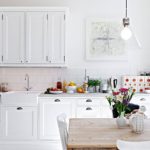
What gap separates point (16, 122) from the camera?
183 inches

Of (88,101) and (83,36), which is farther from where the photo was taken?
(83,36)

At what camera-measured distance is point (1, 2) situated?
5340mm

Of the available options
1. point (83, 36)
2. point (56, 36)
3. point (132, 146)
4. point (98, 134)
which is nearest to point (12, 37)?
point (56, 36)

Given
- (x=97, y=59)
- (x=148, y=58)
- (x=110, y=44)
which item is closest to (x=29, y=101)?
(x=97, y=59)

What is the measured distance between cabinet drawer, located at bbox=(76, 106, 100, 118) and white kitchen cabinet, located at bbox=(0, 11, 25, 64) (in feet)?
4.50

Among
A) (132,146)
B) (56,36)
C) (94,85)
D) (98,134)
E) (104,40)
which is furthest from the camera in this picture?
(104,40)

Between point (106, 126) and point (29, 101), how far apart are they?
214 cm

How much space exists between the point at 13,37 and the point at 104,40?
1700mm

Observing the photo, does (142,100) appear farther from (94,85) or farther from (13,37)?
(13,37)

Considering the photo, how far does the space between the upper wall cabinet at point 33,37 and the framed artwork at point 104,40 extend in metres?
0.63

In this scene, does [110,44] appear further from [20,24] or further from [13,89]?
[13,89]

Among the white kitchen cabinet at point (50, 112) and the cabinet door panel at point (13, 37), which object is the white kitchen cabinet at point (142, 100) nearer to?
the white kitchen cabinet at point (50, 112)

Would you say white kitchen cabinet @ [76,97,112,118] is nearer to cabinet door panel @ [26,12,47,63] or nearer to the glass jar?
cabinet door panel @ [26,12,47,63]

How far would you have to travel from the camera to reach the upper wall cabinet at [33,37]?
4914 mm
